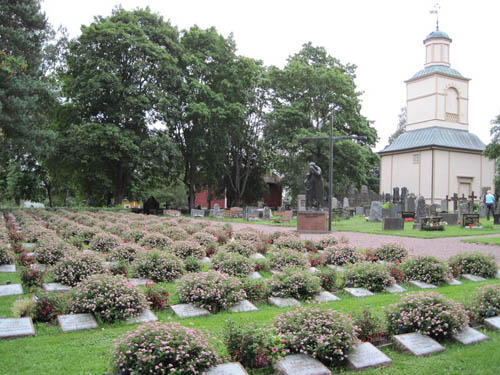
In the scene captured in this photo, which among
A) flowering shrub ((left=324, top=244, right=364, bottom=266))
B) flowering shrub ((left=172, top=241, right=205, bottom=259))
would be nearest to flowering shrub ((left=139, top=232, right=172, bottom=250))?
flowering shrub ((left=172, top=241, right=205, bottom=259))

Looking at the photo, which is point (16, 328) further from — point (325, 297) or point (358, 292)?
point (358, 292)

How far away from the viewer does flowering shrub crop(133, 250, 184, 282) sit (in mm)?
8328

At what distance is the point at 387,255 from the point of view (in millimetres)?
10680

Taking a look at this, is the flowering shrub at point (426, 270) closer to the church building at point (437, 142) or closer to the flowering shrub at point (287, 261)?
the flowering shrub at point (287, 261)

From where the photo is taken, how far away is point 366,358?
4555 millimetres

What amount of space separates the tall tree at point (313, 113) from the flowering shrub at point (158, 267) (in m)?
27.1

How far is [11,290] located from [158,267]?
2498mm

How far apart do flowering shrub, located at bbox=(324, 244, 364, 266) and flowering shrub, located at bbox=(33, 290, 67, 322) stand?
6.31 metres

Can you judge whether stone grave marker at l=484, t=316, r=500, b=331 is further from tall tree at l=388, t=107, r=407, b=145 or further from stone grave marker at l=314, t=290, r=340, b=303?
tall tree at l=388, t=107, r=407, b=145

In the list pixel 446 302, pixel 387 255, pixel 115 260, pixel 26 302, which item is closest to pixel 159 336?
pixel 26 302

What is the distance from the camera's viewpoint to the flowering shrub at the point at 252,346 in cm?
438

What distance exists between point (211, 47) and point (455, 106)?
28513mm

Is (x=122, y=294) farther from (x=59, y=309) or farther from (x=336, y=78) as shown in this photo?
(x=336, y=78)

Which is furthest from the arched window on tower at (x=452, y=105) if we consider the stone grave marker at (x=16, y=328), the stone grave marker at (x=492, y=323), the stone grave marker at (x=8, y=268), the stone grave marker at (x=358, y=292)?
the stone grave marker at (x=16, y=328)
